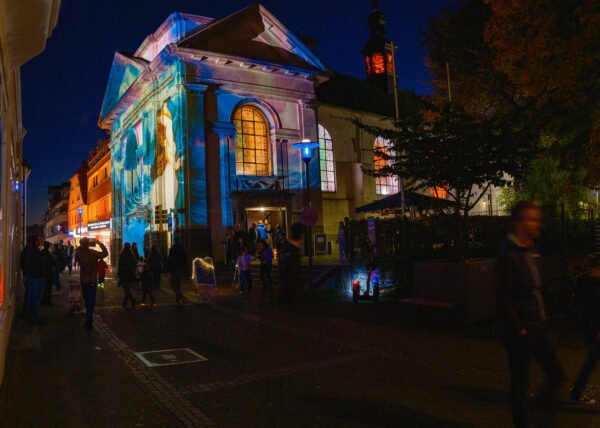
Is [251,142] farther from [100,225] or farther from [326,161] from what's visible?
[100,225]

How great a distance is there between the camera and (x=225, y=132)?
26453 millimetres

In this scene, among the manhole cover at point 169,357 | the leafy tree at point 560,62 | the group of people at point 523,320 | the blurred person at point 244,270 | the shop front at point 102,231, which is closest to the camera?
the group of people at point 523,320

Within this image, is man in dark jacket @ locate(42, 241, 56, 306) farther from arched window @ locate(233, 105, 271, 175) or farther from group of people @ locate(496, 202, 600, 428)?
arched window @ locate(233, 105, 271, 175)

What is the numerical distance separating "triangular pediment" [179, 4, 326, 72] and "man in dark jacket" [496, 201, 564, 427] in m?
23.2

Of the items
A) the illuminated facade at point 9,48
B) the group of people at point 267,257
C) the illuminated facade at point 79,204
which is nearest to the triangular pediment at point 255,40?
the group of people at point 267,257

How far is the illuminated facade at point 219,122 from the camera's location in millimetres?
25516

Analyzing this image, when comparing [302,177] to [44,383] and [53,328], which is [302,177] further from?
[44,383]

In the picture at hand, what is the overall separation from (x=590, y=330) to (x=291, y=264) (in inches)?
194

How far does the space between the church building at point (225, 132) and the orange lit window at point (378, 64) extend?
10.6 metres

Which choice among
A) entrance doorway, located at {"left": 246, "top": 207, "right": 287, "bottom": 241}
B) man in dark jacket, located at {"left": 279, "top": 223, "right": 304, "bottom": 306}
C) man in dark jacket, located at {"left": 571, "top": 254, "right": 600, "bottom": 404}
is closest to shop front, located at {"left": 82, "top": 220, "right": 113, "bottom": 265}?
entrance doorway, located at {"left": 246, "top": 207, "right": 287, "bottom": 241}

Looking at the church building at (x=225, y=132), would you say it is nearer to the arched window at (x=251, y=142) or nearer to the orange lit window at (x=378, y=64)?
the arched window at (x=251, y=142)

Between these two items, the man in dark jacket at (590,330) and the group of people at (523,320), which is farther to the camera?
the man in dark jacket at (590,330)

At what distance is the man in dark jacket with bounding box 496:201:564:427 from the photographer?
4.18 m

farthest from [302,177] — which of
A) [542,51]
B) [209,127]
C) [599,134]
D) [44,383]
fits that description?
[44,383]
